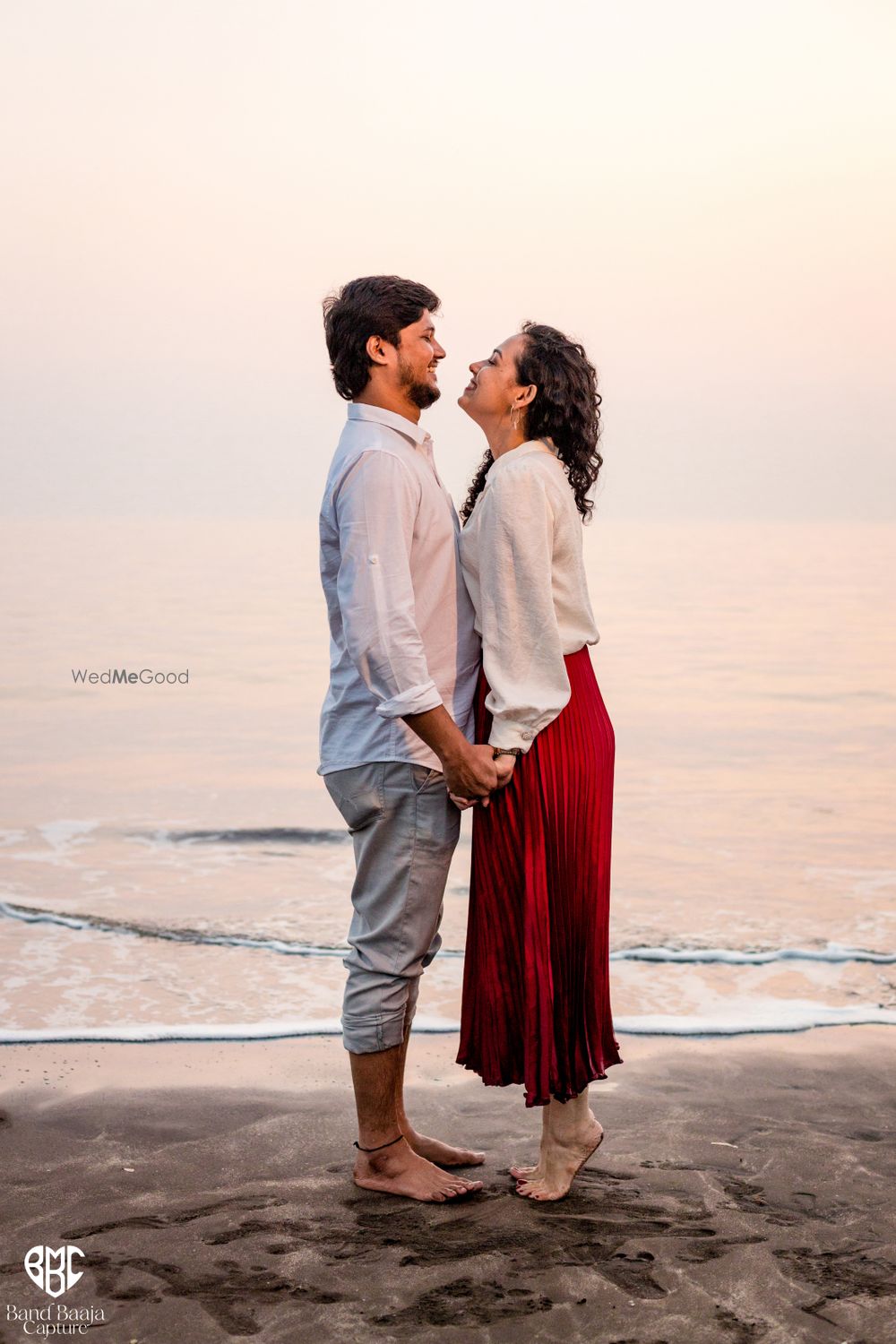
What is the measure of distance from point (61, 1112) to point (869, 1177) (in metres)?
1.78

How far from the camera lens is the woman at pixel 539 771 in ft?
8.27

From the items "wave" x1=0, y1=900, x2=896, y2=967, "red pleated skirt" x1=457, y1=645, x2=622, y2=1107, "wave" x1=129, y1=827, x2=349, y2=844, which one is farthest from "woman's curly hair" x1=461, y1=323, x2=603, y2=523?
"wave" x1=129, y1=827, x2=349, y2=844

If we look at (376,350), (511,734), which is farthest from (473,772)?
(376,350)

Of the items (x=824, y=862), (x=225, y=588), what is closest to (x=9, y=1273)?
(x=824, y=862)

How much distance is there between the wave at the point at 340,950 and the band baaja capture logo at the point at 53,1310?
2607mm

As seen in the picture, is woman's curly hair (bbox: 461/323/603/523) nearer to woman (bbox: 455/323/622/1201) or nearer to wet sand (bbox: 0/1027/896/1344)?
woman (bbox: 455/323/622/1201)

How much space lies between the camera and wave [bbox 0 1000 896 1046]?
364cm

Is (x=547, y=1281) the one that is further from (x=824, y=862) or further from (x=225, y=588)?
(x=225, y=588)

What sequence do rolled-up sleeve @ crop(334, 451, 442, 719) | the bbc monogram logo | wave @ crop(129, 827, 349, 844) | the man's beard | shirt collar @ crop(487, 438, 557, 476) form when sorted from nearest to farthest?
the bbc monogram logo, rolled-up sleeve @ crop(334, 451, 442, 719), shirt collar @ crop(487, 438, 557, 476), the man's beard, wave @ crop(129, 827, 349, 844)

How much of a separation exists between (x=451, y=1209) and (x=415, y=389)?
64.5 inches

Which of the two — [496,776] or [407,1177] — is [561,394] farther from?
[407,1177]

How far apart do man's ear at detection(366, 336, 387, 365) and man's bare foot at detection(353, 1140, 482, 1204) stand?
159cm

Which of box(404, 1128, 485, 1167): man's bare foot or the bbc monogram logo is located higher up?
the bbc monogram logo

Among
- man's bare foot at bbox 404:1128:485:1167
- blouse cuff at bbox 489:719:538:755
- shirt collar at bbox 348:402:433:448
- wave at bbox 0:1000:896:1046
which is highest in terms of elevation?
shirt collar at bbox 348:402:433:448
